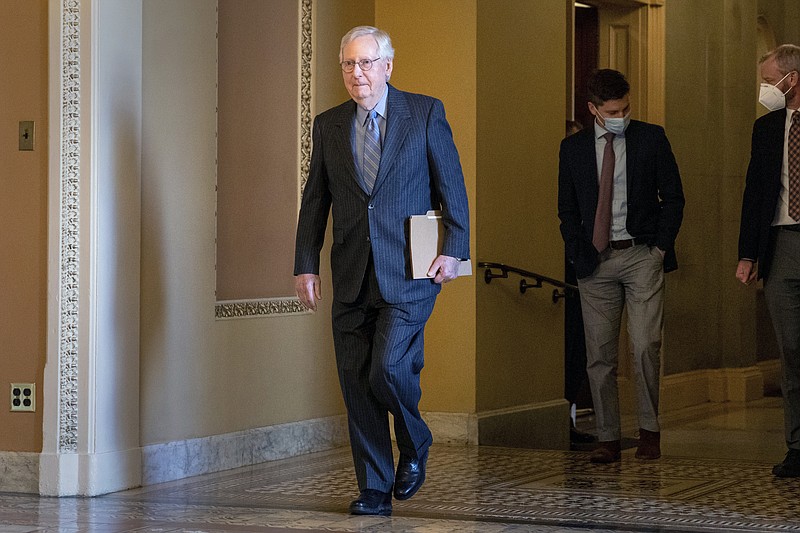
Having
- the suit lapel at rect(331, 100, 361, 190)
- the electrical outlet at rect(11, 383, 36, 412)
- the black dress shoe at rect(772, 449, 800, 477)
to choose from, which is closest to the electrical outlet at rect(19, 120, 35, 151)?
the electrical outlet at rect(11, 383, 36, 412)

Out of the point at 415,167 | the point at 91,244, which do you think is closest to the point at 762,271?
the point at 415,167

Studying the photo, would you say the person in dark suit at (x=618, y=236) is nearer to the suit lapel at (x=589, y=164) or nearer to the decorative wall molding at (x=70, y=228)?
the suit lapel at (x=589, y=164)

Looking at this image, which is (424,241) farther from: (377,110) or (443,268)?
(377,110)

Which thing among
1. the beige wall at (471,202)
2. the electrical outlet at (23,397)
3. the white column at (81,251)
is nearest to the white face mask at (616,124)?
the beige wall at (471,202)

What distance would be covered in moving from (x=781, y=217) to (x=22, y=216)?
9.48ft

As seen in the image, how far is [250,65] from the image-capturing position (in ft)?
20.6

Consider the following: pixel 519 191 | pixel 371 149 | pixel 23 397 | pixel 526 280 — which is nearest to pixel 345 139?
pixel 371 149

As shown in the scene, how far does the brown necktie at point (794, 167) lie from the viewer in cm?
550

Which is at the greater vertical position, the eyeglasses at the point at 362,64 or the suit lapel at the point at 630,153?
the eyeglasses at the point at 362,64

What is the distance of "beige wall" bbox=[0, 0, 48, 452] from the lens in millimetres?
5395

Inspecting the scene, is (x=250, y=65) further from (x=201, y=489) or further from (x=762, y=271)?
(x=762, y=271)

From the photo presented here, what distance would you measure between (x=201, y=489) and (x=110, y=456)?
366mm

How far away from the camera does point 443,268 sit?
185 inches

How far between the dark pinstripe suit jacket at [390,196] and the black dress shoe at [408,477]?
560 millimetres
